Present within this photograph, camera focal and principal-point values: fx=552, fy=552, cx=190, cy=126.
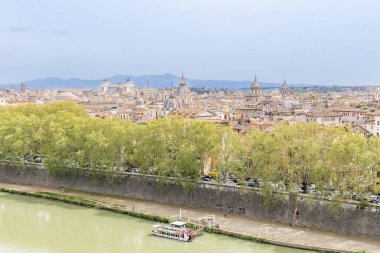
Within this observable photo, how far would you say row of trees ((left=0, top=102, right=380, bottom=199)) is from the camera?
24953 mm

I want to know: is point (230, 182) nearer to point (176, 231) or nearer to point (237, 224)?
point (237, 224)

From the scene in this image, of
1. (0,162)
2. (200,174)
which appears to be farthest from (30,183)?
(200,174)

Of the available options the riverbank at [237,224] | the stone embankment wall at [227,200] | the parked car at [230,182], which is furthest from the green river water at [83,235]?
the parked car at [230,182]

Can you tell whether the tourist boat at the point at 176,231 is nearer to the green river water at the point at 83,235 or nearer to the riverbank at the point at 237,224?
the green river water at the point at 83,235

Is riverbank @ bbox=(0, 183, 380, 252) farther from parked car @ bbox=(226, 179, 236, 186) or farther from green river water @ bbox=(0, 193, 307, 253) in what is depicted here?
parked car @ bbox=(226, 179, 236, 186)

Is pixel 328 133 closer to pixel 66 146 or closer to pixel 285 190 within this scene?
pixel 285 190

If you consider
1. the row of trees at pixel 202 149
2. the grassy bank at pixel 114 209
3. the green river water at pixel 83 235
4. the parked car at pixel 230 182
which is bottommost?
→ the green river water at pixel 83 235

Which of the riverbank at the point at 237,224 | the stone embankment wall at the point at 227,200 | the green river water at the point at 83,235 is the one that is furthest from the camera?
the stone embankment wall at the point at 227,200


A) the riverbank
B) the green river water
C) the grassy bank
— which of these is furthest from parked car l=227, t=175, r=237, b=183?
the green river water

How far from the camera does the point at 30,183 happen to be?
3619 centimetres

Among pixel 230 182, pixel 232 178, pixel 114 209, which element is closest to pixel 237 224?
pixel 230 182

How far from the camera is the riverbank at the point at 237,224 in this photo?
23016 mm

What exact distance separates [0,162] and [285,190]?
68.3 ft

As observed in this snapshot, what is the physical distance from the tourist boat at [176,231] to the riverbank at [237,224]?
4.26 ft
